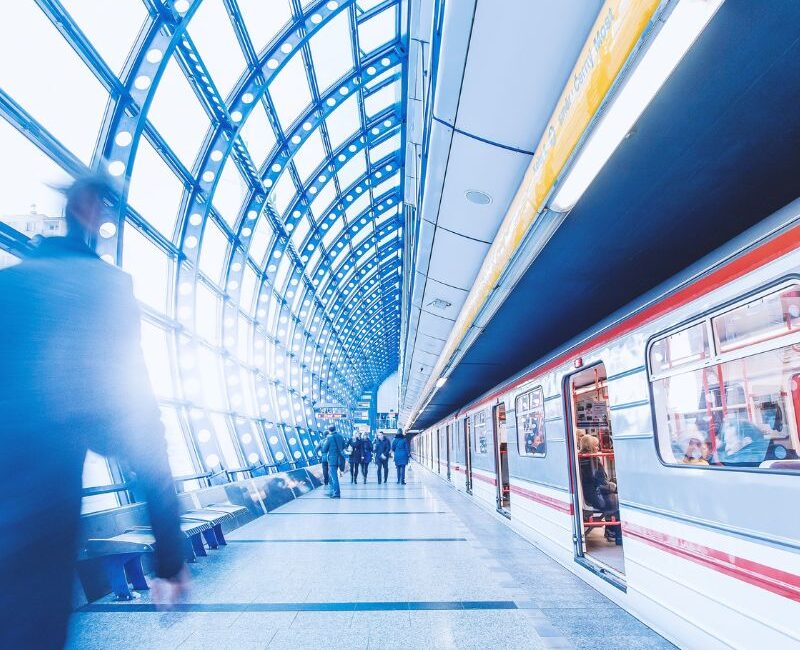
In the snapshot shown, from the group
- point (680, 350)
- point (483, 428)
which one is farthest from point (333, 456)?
point (680, 350)

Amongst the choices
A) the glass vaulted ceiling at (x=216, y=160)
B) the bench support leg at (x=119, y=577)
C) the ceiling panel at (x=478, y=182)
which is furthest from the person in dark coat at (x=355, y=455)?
the ceiling panel at (x=478, y=182)

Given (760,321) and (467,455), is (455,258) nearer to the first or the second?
(760,321)

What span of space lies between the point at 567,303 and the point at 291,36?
631 centimetres

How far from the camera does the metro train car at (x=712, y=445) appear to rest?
2.34 meters

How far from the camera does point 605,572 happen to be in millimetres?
4312

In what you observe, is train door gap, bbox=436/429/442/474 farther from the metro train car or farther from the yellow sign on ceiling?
the yellow sign on ceiling

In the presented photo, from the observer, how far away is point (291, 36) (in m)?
8.12

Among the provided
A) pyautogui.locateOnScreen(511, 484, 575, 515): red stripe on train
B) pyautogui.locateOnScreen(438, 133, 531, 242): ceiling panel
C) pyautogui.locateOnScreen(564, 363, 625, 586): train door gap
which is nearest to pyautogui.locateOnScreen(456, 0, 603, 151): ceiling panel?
pyautogui.locateOnScreen(438, 133, 531, 242): ceiling panel

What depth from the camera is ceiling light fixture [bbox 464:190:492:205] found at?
3.84 meters

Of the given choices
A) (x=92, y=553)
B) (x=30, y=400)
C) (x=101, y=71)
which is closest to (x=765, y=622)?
(x=30, y=400)

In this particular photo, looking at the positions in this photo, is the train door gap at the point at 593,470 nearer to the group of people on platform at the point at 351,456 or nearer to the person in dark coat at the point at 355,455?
the group of people on platform at the point at 351,456

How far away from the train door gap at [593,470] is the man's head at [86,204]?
472 cm

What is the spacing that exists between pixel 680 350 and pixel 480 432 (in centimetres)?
724

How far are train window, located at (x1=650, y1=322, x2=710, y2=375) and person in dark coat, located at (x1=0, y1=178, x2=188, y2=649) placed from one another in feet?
9.50
